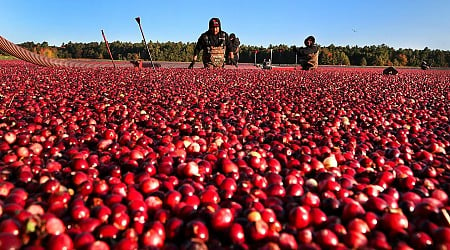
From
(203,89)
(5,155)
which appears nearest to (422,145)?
(5,155)

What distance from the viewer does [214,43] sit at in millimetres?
17031

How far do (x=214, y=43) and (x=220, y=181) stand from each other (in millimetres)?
14881

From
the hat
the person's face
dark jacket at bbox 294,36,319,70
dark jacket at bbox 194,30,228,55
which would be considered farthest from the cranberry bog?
dark jacket at bbox 294,36,319,70

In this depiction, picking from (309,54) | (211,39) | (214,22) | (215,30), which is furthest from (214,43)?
(309,54)

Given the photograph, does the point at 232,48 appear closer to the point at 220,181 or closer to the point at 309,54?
the point at 309,54

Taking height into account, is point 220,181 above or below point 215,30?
below

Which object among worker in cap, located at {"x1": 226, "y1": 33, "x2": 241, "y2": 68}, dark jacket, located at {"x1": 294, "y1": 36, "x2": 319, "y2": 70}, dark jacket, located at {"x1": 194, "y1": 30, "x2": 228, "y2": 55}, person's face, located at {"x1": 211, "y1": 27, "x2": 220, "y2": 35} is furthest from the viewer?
dark jacket, located at {"x1": 294, "y1": 36, "x2": 319, "y2": 70}

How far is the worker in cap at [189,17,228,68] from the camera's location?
16.6 metres

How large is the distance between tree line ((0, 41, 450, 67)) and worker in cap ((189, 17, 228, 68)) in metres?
29.5

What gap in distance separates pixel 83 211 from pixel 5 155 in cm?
181

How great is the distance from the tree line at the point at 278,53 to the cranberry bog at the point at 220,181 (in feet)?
140

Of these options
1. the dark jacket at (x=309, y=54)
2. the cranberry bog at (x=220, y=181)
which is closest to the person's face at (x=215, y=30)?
the dark jacket at (x=309, y=54)

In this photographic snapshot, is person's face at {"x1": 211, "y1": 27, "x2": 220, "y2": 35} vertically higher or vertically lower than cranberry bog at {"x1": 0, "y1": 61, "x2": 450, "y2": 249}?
higher

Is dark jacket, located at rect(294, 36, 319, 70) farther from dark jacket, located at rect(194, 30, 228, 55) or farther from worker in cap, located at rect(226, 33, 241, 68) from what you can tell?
dark jacket, located at rect(194, 30, 228, 55)
